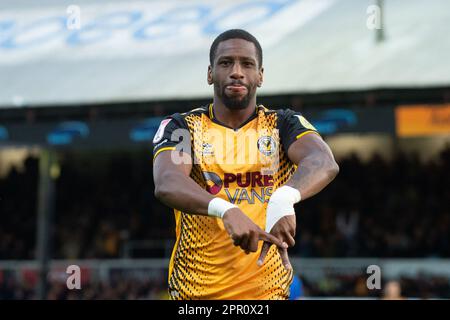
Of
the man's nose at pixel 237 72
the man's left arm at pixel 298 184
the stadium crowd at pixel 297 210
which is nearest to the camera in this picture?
the man's left arm at pixel 298 184

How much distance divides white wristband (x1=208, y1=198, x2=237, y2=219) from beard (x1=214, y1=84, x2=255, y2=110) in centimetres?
68

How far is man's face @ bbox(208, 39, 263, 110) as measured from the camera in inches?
161

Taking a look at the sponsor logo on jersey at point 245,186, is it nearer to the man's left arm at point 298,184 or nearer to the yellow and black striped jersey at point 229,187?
the yellow and black striped jersey at point 229,187

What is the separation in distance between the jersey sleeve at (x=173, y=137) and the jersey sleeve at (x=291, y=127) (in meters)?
0.47

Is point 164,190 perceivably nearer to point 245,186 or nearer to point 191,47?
point 245,186

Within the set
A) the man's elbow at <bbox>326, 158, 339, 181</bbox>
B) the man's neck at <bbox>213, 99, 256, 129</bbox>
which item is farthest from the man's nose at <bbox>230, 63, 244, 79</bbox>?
the man's elbow at <bbox>326, 158, 339, 181</bbox>

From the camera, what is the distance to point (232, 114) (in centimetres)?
433

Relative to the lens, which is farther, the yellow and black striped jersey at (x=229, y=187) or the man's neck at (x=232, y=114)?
the man's neck at (x=232, y=114)

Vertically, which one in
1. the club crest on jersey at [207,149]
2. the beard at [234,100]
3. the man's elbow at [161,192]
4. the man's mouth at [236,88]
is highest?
the man's mouth at [236,88]

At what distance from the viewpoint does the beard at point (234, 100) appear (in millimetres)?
4188

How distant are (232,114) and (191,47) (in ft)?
46.1

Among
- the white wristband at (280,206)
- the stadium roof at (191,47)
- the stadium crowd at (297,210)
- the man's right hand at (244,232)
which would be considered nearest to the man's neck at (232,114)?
the white wristband at (280,206)

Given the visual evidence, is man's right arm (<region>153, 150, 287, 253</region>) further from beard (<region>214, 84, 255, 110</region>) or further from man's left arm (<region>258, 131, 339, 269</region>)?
beard (<region>214, 84, 255, 110</region>)

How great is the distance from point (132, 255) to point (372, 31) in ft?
26.1
